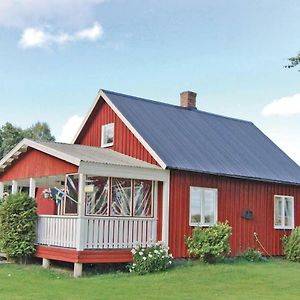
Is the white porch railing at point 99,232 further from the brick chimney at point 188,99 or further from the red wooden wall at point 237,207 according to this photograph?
the brick chimney at point 188,99

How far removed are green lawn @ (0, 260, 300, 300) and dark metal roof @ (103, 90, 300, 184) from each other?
392cm

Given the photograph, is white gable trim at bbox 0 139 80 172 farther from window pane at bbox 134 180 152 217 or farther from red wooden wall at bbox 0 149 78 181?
window pane at bbox 134 180 152 217

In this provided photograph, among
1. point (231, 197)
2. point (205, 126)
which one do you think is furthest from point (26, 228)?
point (205, 126)

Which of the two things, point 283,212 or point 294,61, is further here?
point 283,212

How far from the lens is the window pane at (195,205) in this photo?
21.0m

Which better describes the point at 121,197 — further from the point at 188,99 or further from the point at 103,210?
the point at 188,99

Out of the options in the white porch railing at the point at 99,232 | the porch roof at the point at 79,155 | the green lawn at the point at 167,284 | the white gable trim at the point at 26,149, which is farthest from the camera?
the porch roof at the point at 79,155

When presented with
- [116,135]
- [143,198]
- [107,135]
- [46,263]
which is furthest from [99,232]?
[107,135]

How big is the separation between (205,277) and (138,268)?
221 centimetres

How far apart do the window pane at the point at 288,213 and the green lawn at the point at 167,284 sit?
463 cm

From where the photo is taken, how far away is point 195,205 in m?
21.1

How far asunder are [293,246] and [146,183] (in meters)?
6.98

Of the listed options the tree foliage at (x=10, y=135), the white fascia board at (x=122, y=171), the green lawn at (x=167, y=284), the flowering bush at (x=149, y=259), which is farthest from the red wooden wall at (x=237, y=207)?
the tree foliage at (x=10, y=135)

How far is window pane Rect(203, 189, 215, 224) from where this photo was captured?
21.5 metres
